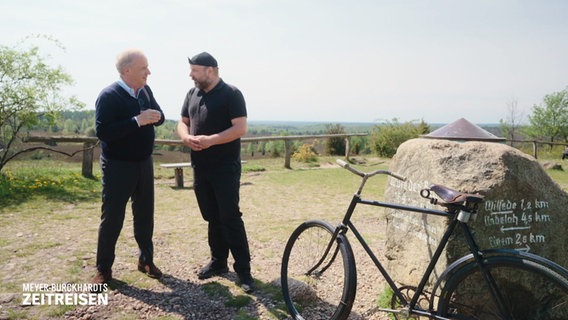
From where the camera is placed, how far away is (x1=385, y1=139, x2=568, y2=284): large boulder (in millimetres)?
3070

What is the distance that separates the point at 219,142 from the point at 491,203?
224 centimetres

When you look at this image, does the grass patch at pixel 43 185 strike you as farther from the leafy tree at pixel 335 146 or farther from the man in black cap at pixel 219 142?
the leafy tree at pixel 335 146

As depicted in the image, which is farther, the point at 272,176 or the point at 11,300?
the point at 272,176

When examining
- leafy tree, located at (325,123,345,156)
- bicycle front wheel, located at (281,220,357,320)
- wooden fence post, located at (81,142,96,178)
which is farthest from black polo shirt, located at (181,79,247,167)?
A: leafy tree, located at (325,123,345,156)

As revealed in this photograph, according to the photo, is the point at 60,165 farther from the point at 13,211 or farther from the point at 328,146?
the point at 328,146

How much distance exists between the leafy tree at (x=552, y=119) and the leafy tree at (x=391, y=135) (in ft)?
111

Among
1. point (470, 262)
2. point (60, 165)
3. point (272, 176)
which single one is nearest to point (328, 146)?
point (272, 176)

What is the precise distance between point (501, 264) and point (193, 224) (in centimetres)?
469

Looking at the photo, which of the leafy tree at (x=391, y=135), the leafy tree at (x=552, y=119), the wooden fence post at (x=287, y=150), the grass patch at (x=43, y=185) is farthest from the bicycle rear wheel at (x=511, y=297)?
the leafy tree at (x=552, y=119)

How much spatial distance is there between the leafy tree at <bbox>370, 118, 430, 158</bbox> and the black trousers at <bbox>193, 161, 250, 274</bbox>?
15124 mm

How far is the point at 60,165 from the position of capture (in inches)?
431

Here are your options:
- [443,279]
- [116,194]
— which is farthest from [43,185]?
[443,279]

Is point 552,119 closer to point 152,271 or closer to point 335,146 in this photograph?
point 335,146

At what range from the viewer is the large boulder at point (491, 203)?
307 cm
